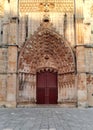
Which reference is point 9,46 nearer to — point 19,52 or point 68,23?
point 19,52

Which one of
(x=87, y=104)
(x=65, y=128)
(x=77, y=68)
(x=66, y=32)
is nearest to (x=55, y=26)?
(x=66, y=32)

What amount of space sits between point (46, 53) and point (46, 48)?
31 cm

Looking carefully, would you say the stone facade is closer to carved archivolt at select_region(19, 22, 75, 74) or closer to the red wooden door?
carved archivolt at select_region(19, 22, 75, 74)

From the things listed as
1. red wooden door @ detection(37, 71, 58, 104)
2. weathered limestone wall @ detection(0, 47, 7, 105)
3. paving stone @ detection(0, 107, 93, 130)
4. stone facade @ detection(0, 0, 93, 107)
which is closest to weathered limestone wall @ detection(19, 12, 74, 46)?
stone facade @ detection(0, 0, 93, 107)

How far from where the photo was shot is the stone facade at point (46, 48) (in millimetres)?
14277

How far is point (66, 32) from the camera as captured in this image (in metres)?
15.1

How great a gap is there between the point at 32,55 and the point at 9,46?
1531 millimetres

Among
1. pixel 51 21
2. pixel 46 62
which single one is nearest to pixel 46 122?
pixel 46 62

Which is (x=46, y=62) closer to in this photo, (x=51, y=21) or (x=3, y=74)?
(x=51, y=21)

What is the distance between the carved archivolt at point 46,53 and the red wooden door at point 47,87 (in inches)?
21.1

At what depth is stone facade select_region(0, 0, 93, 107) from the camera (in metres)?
14.3

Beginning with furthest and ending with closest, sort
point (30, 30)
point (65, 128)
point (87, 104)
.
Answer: point (30, 30), point (87, 104), point (65, 128)

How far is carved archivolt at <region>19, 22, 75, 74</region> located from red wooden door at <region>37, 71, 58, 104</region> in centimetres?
54

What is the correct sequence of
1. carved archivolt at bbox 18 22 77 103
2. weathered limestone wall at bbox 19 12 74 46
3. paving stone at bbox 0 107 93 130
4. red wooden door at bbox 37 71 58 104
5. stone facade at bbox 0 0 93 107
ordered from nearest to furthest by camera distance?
paving stone at bbox 0 107 93 130 < stone facade at bbox 0 0 93 107 < carved archivolt at bbox 18 22 77 103 < weathered limestone wall at bbox 19 12 74 46 < red wooden door at bbox 37 71 58 104
